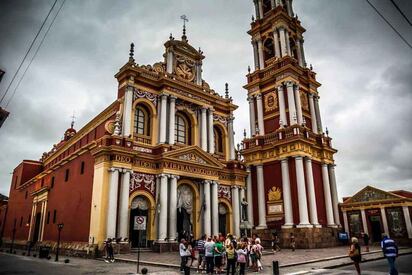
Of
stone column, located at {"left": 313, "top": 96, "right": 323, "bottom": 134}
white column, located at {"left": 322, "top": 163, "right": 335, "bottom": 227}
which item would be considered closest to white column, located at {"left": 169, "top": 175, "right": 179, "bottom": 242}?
white column, located at {"left": 322, "top": 163, "right": 335, "bottom": 227}

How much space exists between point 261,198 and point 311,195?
4.42m

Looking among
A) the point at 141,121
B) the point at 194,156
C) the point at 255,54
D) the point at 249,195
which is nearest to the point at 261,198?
the point at 249,195

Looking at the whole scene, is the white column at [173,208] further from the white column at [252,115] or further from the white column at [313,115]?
the white column at [313,115]

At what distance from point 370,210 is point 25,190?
4153 cm

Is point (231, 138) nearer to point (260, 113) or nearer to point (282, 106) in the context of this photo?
point (260, 113)

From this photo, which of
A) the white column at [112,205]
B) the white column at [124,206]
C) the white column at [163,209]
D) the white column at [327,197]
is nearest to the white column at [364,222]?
the white column at [327,197]

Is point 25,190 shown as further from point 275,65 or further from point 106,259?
point 275,65

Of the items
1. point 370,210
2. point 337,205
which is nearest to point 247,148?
point 337,205

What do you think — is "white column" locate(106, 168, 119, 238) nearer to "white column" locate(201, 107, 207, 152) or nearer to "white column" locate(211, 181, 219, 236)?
"white column" locate(211, 181, 219, 236)

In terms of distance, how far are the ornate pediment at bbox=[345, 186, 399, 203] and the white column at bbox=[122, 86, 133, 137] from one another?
2236 centimetres

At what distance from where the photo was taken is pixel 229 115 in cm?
3142

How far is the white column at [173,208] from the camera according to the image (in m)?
22.6

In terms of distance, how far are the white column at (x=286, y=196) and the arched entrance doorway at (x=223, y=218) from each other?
4846 mm

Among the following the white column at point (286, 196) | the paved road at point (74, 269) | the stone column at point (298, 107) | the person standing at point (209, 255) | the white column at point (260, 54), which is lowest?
the paved road at point (74, 269)
